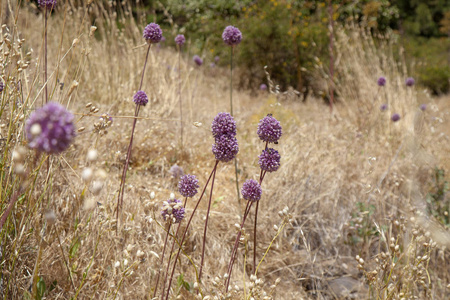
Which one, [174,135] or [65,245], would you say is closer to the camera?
[65,245]

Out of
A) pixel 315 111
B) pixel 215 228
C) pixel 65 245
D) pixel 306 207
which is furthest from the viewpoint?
pixel 315 111

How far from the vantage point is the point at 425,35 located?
18.2 m

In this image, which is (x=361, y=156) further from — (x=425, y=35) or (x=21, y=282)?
(x=425, y=35)

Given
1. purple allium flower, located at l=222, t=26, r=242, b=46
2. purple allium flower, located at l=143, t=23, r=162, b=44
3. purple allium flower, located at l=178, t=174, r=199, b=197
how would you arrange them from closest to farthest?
1. purple allium flower, located at l=178, t=174, r=199, b=197
2. purple allium flower, located at l=143, t=23, r=162, b=44
3. purple allium flower, located at l=222, t=26, r=242, b=46

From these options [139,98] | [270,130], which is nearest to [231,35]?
[139,98]

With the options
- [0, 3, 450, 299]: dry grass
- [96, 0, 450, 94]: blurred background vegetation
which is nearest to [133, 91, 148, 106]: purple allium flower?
[0, 3, 450, 299]: dry grass

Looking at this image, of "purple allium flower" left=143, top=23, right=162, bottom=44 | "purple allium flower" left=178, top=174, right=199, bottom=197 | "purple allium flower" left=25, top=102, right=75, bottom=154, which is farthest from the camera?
"purple allium flower" left=143, top=23, right=162, bottom=44

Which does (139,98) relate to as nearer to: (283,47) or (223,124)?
(223,124)

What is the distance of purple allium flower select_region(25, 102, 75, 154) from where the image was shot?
60 centimetres

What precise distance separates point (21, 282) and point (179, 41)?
5.87 ft

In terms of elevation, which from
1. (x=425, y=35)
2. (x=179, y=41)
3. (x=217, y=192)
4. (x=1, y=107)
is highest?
(x=425, y=35)

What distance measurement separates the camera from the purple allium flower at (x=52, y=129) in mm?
596

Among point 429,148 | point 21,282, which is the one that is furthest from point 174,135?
point 429,148

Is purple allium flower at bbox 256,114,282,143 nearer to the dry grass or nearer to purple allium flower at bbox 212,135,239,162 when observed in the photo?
purple allium flower at bbox 212,135,239,162
